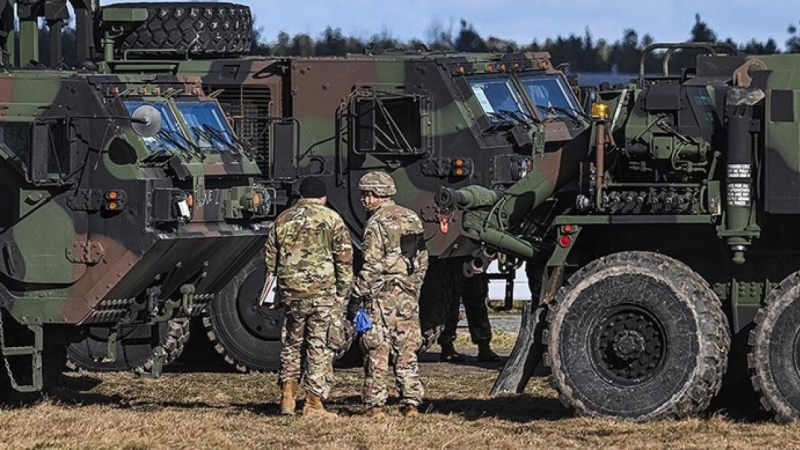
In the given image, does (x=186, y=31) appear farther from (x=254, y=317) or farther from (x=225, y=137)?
(x=225, y=137)

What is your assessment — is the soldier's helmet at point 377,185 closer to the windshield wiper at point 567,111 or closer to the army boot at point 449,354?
the windshield wiper at point 567,111

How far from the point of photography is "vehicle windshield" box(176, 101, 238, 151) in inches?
686

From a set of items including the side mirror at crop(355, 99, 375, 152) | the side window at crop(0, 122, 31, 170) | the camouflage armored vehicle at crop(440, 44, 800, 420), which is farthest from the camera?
the side mirror at crop(355, 99, 375, 152)

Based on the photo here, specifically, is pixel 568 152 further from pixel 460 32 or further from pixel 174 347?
pixel 460 32

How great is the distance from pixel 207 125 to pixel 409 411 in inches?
126

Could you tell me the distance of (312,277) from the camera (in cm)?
1588

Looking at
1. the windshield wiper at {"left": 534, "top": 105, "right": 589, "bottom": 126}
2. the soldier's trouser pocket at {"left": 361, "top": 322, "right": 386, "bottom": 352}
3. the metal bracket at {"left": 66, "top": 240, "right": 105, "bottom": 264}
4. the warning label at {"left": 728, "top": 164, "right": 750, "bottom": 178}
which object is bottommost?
the soldier's trouser pocket at {"left": 361, "top": 322, "right": 386, "bottom": 352}

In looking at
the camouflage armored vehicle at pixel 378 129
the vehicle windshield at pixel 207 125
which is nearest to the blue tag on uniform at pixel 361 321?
the vehicle windshield at pixel 207 125

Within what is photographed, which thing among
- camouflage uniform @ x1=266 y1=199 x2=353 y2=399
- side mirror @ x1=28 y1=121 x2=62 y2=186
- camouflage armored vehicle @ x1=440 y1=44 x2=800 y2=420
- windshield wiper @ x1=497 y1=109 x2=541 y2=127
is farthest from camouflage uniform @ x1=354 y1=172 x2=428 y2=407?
windshield wiper @ x1=497 y1=109 x2=541 y2=127

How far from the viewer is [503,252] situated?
16.6 m

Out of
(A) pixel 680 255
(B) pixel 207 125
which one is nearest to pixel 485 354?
(B) pixel 207 125

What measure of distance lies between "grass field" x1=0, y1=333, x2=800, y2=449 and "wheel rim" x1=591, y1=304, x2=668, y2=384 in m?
0.39

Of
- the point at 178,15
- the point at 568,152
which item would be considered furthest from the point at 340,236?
the point at 178,15

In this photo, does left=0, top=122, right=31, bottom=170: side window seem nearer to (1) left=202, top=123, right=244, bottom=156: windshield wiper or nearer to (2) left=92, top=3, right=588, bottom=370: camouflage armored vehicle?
(1) left=202, top=123, right=244, bottom=156: windshield wiper
